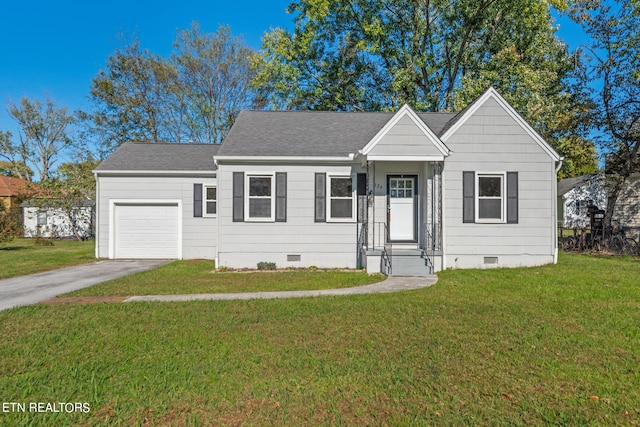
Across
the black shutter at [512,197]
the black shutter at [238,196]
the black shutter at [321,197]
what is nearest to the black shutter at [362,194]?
the black shutter at [321,197]

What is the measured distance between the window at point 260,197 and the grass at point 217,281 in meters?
1.89

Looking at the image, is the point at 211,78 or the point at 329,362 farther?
the point at 211,78

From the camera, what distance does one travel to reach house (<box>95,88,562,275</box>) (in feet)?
34.8

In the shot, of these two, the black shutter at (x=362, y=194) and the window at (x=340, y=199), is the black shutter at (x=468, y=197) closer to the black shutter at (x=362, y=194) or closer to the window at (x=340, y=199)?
the black shutter at (x=362, y=194)

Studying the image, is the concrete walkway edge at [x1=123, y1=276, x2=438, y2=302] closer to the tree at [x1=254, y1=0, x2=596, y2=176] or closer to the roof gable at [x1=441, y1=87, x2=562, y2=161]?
the roof gable at [x1=441, y1=87, x2=562, y2=161]

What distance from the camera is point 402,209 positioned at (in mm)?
11469

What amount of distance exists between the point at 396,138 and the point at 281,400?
8416 millimetres

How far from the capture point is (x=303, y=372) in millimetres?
3840

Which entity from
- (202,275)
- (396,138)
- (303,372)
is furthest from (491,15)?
(303,372)

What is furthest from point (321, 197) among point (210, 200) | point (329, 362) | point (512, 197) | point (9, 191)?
point (9, 191)

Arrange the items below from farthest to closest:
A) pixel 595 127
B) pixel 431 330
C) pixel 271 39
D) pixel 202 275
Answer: pixel 271 39
pixel 595 127
pixel 202 275
pixel 431 330

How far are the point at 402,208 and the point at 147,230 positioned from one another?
31.6ft

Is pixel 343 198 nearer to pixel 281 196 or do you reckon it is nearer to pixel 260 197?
pixel 281 196

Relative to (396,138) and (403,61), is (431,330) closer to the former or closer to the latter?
(396,138)
